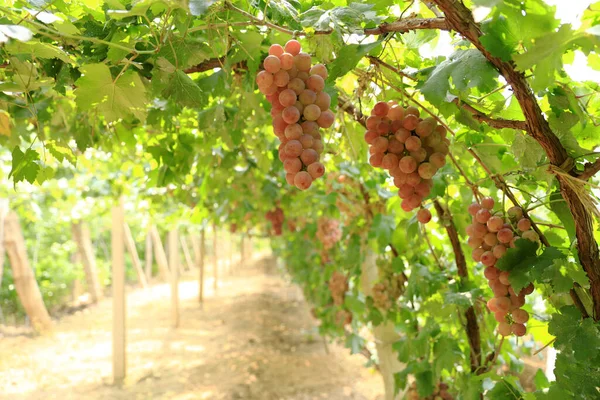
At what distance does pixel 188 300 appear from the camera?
44.9 ft

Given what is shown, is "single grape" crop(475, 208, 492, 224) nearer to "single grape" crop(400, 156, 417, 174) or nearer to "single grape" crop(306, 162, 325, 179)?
"single grape" crop(400, 156, 417, 174)

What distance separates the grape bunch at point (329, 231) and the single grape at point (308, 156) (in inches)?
146

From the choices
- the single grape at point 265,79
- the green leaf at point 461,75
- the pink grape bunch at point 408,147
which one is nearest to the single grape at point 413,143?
the pink grape bunch at point 408,147

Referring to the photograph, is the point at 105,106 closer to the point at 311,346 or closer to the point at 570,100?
the point at 570,100

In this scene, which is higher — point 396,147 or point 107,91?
point 107,91

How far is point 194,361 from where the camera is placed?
7.30 m

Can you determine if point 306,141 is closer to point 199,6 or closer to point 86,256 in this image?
point 199,6

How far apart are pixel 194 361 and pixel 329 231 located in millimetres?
3847

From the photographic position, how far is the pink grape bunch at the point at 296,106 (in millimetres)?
980

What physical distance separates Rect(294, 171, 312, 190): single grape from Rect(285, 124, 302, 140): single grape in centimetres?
8

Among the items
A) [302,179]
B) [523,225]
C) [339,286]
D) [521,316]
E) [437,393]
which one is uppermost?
[302,179]

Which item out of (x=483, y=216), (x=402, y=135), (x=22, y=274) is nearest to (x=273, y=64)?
(x=402, y=135)

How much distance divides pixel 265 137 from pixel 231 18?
174 centimetres

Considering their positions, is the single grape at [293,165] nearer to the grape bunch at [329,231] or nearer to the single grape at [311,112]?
the single grape at [311,112]
